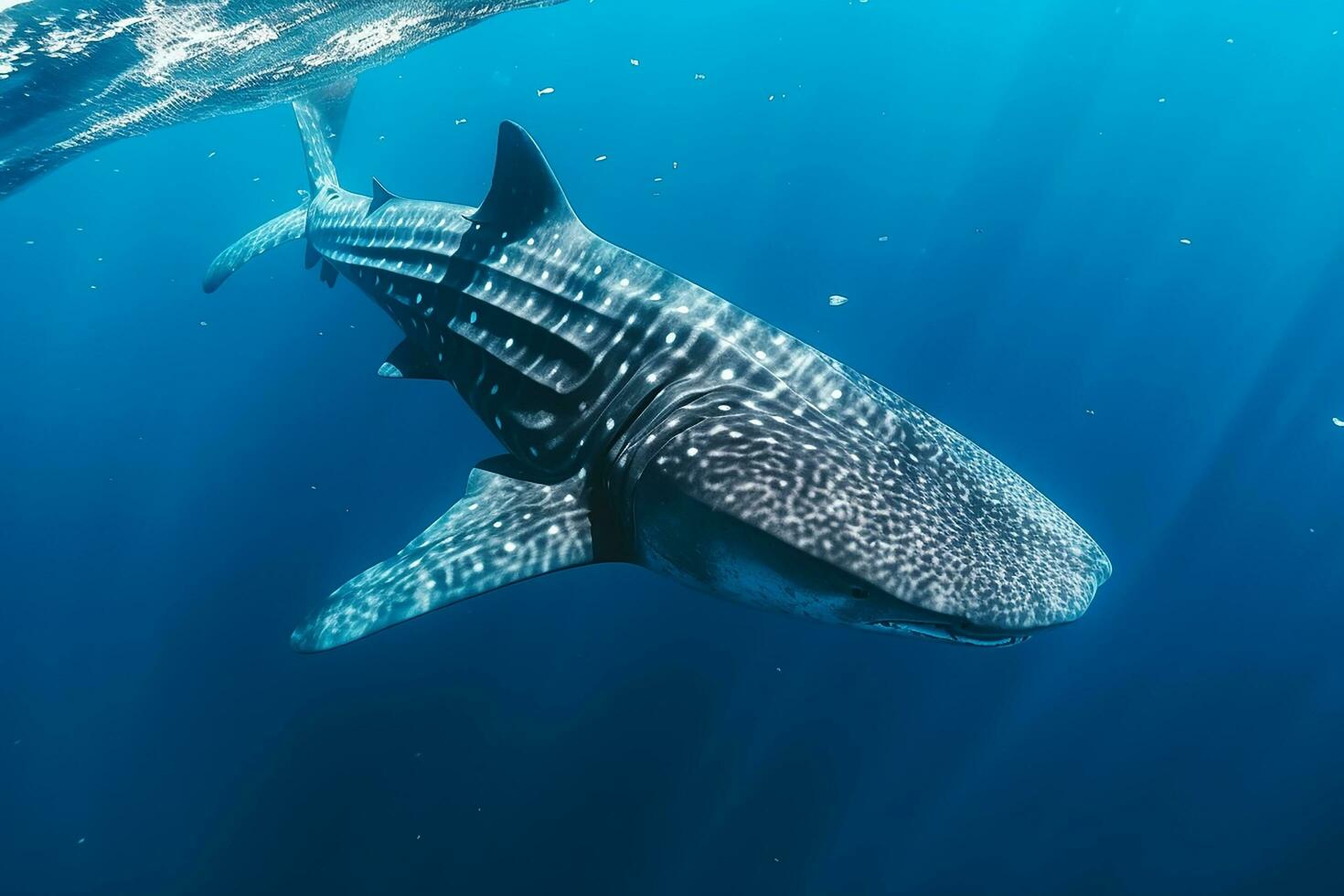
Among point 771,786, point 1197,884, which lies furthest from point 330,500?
point 1197,884

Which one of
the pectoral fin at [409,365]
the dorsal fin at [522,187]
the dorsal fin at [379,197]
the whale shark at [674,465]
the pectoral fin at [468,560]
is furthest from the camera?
the dorsal fin at [379,197]

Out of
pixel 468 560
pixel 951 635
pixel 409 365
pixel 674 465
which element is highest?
pixel 674 465

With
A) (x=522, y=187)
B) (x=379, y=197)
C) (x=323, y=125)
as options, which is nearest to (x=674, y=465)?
(x=522, y=187)

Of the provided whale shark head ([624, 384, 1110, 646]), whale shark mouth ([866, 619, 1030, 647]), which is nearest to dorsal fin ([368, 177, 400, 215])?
whale shark head ([624, 384, 1110, 646])

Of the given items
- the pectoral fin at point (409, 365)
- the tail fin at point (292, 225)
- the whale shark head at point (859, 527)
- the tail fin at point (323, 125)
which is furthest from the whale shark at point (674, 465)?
the tail fin at point (323, 125)

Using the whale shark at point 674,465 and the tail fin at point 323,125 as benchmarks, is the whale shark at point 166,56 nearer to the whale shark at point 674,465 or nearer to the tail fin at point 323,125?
the tail fin at point 323,125

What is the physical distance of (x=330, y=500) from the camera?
Result: 11938 millimetres

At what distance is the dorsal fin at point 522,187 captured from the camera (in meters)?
5.11

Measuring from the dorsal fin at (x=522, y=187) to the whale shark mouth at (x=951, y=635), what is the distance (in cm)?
387

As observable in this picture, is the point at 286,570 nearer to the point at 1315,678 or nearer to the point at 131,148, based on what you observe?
the point at 1315,678

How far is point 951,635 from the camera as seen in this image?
9.77ft

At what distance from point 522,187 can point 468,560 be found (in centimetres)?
300

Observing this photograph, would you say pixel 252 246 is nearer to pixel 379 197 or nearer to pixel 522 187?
pixel 379 197

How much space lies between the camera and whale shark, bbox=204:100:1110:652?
3.02 metres
